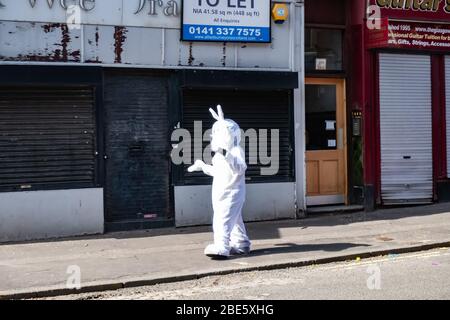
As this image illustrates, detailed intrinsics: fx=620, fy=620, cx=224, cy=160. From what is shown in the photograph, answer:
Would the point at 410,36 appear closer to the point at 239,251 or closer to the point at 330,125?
the point at 330,125

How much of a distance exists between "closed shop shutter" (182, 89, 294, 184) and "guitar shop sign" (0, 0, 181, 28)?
143 centimetres

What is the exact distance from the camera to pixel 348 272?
790 cm

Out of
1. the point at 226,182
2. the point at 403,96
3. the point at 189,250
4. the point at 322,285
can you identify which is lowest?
the point at 322,285

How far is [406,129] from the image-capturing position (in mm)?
12953

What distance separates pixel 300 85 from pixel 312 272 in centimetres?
497

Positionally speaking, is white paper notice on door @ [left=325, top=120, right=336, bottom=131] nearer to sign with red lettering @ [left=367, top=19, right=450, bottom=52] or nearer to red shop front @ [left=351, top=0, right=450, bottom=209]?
red shop front @ [left=351, top=0, right=450, bottom=209]

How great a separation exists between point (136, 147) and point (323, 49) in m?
4.66

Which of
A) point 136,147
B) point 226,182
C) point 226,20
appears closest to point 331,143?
point 226,20

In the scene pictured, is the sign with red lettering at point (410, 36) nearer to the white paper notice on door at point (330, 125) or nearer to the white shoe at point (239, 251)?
the white paper notice on door at point (330, 125)

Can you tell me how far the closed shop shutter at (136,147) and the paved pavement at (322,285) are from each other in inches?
140

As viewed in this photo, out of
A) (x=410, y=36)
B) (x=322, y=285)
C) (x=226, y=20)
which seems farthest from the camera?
(x=410, y=36)

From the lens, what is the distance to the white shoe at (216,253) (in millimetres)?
8508

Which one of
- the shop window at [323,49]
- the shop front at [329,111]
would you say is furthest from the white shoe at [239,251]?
the shop window at [323,49]

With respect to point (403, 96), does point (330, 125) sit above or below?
below
